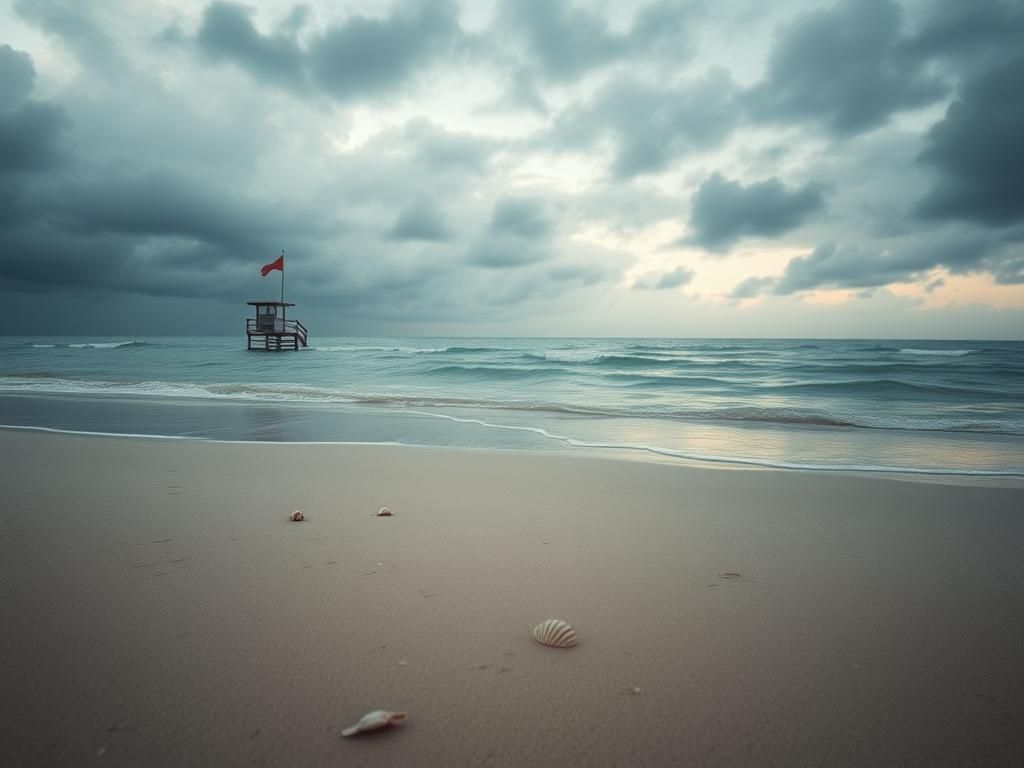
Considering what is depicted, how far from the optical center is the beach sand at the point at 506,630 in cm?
140

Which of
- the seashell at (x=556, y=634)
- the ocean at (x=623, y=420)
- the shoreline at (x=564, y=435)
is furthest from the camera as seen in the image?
the ocean at (x=623, y=420)

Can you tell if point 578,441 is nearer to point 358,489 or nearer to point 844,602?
point 358,489

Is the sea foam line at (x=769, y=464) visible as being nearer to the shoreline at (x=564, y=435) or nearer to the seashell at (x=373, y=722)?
the shoreline at (x=564, y=435)

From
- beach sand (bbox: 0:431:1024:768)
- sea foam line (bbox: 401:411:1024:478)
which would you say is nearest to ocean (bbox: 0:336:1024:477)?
sea foam line (bbox: 401:411:1024:478)

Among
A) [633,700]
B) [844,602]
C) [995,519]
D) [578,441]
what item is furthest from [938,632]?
[578,441]

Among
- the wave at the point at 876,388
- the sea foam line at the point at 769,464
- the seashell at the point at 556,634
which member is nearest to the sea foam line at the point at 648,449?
the sea foam line at the point at 769,464

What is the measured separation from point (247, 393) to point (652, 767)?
14.7 meters

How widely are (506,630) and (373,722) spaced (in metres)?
0.69

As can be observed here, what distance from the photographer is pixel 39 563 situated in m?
2.50

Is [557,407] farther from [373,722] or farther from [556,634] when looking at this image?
[373,722]

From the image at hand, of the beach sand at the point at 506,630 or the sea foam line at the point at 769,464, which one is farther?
the sea foam line at the point at 769,464

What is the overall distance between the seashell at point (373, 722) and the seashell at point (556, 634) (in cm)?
62

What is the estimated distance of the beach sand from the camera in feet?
4.60

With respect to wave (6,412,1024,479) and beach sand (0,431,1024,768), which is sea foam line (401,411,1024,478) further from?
beach sand (0,431,1024,768)
